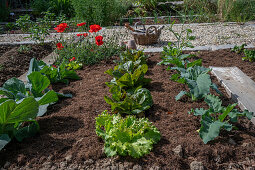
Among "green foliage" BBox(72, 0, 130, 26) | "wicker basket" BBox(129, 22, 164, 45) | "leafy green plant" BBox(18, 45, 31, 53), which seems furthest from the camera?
"green foliage" BBox(72, 0, 130, 26)

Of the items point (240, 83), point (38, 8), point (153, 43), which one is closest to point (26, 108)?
point (240, 83)

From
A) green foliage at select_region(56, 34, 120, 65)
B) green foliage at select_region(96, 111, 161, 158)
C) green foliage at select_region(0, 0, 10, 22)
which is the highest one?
green foliage at select_region(0, 0, 10, 22)

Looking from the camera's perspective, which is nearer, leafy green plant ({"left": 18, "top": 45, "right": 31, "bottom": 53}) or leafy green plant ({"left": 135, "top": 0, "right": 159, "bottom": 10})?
leafy green plant ({"left": 18, "top": 45, "right": 31, "bottom": 53})

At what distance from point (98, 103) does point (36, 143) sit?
0.90 m

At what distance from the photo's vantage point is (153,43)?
640cm

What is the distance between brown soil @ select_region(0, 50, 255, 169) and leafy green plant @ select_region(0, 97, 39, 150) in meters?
0.08

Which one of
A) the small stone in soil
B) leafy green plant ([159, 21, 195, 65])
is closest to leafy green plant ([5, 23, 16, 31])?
leafy green plant ([159, 21, 195, 65])

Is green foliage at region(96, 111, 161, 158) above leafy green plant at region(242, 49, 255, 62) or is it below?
below

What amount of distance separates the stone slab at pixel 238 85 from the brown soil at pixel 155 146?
0.55ft

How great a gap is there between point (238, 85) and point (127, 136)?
6.26ft

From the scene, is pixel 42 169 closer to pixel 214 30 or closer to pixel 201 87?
pixel 201 87

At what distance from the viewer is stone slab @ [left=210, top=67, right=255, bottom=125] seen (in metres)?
2.86

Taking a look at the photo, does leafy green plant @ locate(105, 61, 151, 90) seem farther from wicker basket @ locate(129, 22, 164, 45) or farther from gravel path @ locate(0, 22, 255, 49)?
wicker basket @ locate(129, 22, 164, 45)

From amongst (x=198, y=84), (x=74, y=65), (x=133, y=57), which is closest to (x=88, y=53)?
(x=74, y=65)
